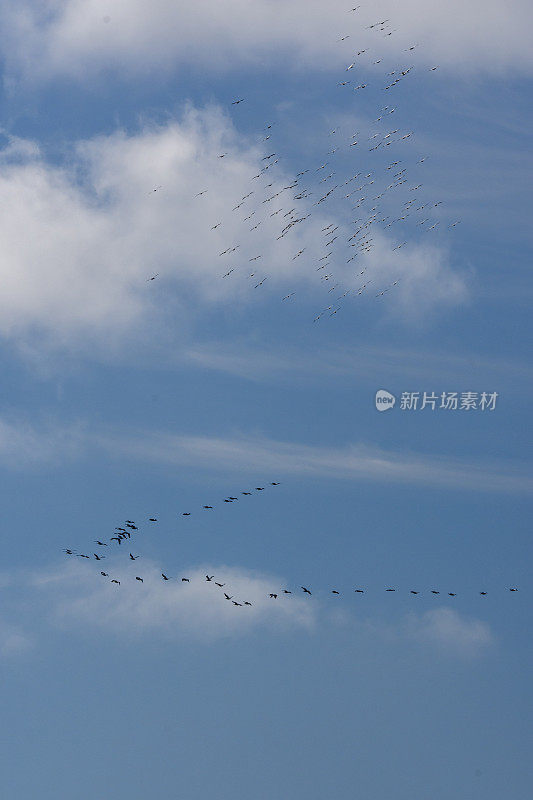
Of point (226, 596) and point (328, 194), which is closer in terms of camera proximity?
point (328, 194)

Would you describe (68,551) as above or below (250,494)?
below

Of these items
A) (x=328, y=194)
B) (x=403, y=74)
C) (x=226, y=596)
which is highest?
(x=403, y=74)

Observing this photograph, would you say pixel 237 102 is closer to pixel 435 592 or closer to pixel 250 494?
pixel 250 494

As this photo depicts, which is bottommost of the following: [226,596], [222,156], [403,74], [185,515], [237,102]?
[226,596]

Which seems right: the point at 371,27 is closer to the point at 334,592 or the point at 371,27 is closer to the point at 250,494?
the point at 250,494

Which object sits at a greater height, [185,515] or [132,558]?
[185,515]

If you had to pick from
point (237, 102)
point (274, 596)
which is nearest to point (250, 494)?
point (274, 596)

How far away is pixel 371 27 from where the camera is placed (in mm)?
103250

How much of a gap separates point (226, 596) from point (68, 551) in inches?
1915

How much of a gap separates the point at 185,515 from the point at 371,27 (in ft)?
380

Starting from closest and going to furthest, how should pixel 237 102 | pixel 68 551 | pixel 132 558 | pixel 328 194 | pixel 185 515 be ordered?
pixel 328 194 < pixel 237 102 < pixel 185 515 < pixel 132 558 < pixel 68 551

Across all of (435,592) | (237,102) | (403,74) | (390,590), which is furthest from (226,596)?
(403,74)

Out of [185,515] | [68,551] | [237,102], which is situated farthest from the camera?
[68,551]

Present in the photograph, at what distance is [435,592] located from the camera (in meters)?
126
